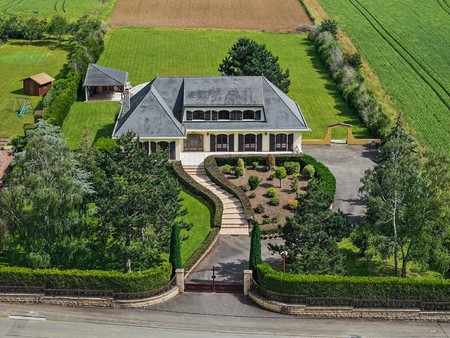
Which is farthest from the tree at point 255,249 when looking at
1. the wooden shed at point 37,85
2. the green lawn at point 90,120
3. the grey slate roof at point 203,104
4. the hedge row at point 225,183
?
the wooden shed at point 37,85

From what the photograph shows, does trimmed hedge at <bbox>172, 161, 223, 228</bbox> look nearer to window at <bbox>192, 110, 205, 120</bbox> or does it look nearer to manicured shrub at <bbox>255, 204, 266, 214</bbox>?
manicured shrub at <bbox>255, 204, 266, 214</bbox>

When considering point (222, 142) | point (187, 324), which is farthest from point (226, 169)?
point (187, 324)

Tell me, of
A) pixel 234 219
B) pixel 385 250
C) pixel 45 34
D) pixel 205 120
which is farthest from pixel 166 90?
pixel 45 34

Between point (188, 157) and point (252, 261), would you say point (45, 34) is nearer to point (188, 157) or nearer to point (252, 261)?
point (188, 157)

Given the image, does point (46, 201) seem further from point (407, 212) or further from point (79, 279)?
point (407, 212)

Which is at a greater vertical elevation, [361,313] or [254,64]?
[254,64]

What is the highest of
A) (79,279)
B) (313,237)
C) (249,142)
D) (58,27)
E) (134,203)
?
(134,203)
